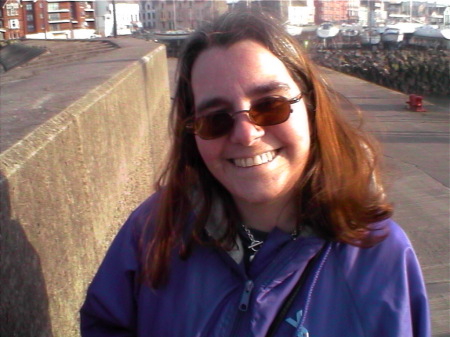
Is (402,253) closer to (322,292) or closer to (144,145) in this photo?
(322,292)

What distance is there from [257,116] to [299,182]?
0.75 feet

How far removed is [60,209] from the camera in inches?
95.6

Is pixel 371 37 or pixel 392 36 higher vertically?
pixel 392 36

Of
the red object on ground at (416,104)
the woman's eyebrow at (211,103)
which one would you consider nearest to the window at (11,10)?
the red object on ground at (416,104)

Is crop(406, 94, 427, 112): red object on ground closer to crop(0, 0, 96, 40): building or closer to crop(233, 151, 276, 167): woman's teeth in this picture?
crop(0, 0, 96, 40): building

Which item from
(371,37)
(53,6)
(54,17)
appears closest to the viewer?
(53,6)

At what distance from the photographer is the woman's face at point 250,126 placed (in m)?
1.70

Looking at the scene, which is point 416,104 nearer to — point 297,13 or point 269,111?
point 297,13

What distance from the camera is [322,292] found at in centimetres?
159

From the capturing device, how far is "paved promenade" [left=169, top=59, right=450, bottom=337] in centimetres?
451

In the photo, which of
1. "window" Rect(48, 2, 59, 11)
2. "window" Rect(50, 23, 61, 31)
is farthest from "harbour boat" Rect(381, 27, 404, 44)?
"window" Rect(48, 2, 59, 11)

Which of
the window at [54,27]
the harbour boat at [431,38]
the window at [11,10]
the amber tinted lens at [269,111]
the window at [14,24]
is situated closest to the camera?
the amber tinted lens at [269,111]

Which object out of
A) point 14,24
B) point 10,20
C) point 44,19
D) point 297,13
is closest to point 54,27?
point 44,19

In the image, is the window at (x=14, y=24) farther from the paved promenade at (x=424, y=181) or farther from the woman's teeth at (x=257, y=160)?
the woman's teeth at (x=257, y=160)
